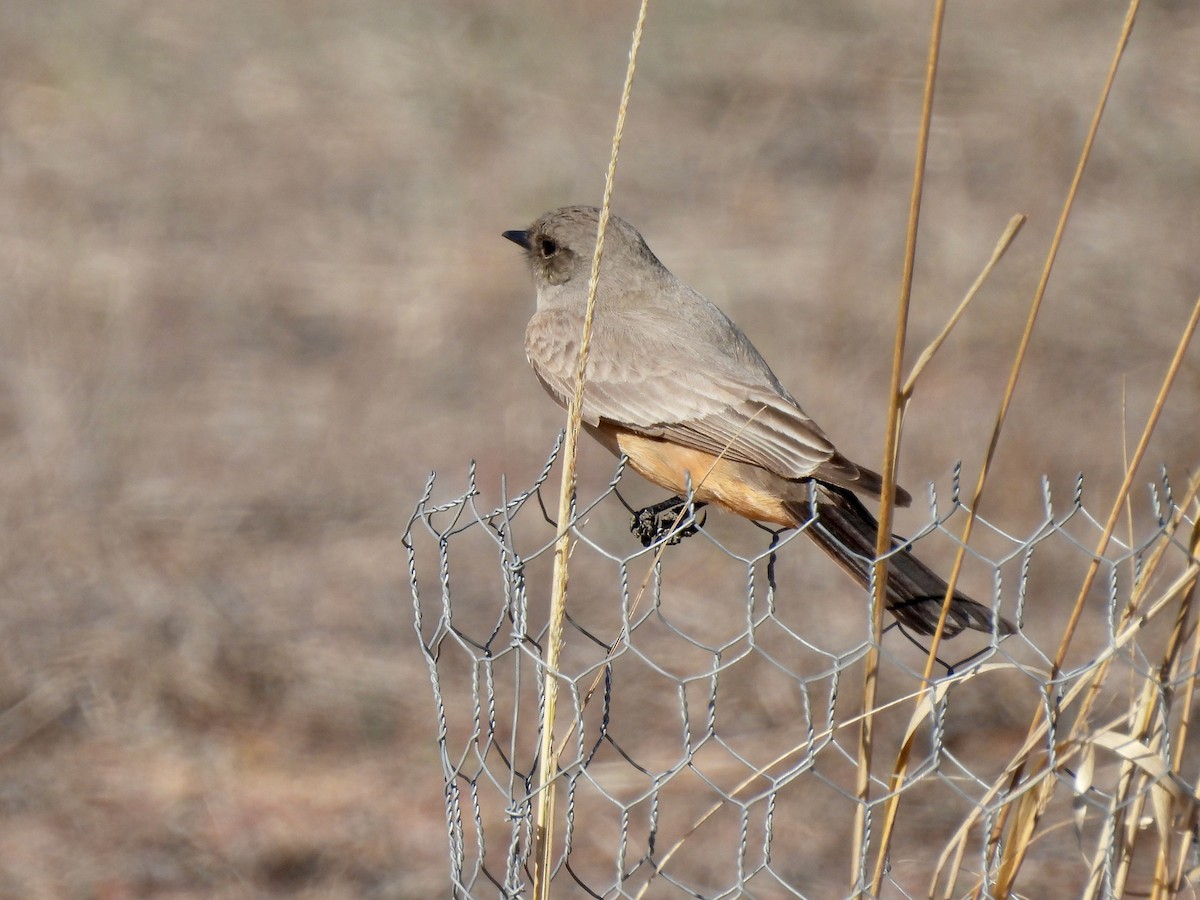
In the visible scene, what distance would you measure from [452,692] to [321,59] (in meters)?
6.10

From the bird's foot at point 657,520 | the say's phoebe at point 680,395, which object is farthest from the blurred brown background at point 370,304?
the say's phoebe at point 680,395

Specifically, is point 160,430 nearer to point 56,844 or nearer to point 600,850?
point 56,844

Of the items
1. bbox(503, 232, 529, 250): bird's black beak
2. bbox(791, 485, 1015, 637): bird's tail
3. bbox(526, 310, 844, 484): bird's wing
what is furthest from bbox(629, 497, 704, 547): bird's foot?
bbox(503, 232, 529, 250): bird's black beak

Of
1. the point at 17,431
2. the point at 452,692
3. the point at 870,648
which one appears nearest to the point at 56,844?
the point at 452,692

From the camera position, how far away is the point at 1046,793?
7.50 ft

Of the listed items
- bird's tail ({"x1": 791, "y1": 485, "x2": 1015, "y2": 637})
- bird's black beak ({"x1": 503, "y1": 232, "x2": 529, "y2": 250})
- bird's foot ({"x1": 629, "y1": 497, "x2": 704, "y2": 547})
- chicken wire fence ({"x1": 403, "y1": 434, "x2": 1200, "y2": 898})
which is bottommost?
chicken wire fence ({"x1": 403, "y1": 434, "x2": 1200, "y2": 898})

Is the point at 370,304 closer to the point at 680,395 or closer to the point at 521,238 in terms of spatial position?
the point at 521,238

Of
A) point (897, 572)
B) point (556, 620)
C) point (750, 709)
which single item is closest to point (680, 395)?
point (897, 572)

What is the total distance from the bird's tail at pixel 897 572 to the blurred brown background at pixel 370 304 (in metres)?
2.19

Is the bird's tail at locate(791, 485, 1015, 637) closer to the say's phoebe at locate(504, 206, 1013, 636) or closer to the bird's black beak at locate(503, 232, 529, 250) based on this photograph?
the say's phoebe at locate(504, 206, 1013, 636)

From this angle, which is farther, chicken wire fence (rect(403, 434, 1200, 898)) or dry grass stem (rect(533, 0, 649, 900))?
chicken wire fence (rect(403, 434, 1200, 898))

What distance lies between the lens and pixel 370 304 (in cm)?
855

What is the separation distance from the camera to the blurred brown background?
5664mm

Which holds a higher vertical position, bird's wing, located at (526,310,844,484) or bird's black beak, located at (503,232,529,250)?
bird's black beak, located at (503,232,529,250)
